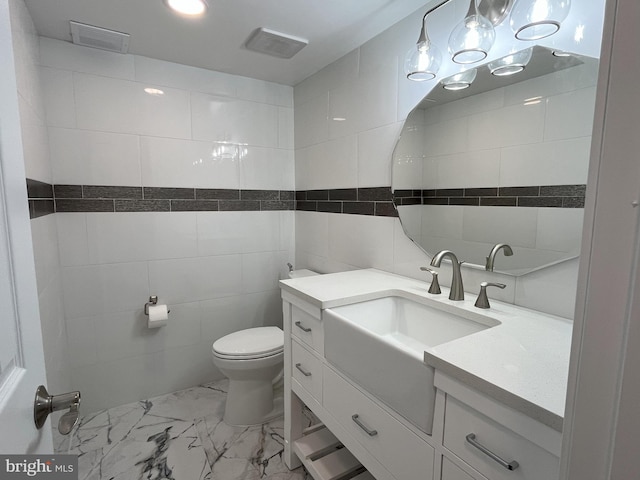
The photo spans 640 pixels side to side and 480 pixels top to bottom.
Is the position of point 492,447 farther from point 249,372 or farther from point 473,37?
point 249,372

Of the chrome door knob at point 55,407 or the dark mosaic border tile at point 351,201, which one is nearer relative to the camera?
the chrome door knob at point 55,407

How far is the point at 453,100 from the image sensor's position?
1384 millimetres

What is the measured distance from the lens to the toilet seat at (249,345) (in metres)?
1.86

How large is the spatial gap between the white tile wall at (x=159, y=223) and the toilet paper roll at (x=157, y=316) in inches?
4.9

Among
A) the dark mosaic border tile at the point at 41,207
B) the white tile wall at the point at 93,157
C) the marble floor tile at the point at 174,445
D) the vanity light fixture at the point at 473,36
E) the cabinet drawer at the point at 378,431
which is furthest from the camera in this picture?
the white tile wall at the point at 93,157

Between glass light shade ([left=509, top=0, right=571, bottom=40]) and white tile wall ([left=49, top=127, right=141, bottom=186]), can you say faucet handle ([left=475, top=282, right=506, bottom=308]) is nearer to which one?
glass light shade ([left=509, top=0, right=571, bottom=40])

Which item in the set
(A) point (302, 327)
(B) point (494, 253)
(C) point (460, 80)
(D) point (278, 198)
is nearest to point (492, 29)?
(C) point (460, 80)

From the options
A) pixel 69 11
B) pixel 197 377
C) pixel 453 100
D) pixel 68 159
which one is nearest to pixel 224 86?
pixel 69 11

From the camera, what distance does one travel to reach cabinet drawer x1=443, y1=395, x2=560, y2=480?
0.65 metres

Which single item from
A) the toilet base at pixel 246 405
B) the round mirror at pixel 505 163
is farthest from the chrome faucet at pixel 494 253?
the toilet base at pixel 246 405

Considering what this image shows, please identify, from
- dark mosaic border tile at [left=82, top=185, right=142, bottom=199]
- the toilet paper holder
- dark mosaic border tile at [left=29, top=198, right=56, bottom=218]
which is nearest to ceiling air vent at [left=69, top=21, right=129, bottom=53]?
dark mosaic border tile at [left=82, top=185, right=142, bottom=199]

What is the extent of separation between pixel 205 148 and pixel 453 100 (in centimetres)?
157

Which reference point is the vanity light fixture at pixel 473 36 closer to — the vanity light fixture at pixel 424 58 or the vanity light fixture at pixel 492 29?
the vanity light fixture at pixel 492 29

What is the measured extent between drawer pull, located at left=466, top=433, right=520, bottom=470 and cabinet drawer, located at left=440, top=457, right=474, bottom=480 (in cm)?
10
